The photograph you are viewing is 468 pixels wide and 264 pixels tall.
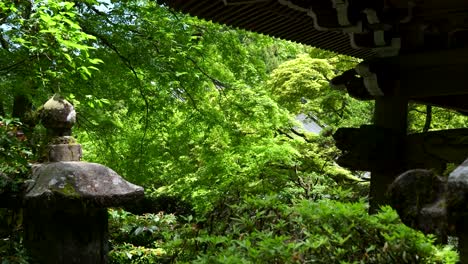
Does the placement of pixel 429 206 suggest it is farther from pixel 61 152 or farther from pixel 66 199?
pixel 61 152

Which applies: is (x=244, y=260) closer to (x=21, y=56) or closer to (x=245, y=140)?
(x=21, y=56)

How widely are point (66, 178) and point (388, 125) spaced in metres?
2.62

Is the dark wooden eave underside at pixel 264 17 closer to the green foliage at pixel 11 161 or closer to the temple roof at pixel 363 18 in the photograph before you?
the temple roof at pixel 363 18

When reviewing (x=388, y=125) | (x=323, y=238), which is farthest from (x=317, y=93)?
(x=323, y=238)

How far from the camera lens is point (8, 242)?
3.58 metres

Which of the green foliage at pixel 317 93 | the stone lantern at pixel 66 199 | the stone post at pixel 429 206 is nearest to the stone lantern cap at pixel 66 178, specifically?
the stone lantern at pixel 66 199

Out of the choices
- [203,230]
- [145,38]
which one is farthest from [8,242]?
[145,38]

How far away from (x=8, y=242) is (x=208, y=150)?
3.59 meters

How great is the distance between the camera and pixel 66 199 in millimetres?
3189

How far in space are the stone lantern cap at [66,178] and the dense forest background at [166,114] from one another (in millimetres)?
236

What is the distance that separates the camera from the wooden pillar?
3719 mm

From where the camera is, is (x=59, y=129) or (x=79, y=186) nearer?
(x=79, y=186)

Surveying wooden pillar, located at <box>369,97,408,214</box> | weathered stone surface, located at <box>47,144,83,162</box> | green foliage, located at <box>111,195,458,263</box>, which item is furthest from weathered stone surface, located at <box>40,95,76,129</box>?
wooden pillar, located at <box>369,97,408,214</box>

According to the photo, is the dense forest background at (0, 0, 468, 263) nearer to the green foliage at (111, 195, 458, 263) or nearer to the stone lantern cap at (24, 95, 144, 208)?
the green foliage at (111, 195, 458, 263)
